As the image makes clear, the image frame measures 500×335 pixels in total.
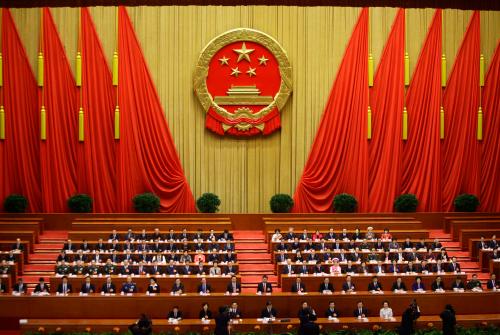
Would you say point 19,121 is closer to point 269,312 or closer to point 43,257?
point 43,257

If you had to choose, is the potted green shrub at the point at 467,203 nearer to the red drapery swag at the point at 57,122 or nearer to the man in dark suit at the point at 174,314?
the man in dark suit at the point at 174,314

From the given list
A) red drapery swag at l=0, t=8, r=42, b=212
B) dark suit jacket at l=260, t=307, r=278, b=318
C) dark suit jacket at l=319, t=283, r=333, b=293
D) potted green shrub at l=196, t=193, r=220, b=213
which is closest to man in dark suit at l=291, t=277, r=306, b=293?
dark suit jacket at l=319, t=283, r=333, b=293

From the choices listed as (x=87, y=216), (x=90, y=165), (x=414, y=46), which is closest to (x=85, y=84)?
(x=90, y=165)

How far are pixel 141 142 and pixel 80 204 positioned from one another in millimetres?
2050

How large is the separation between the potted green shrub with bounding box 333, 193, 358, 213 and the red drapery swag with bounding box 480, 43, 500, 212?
326 cm

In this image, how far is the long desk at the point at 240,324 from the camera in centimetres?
1208

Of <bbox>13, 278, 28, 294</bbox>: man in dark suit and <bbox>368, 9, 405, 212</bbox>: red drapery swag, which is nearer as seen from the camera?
<bbox>13, 278, 28, 294</bbox>: man in dark suit

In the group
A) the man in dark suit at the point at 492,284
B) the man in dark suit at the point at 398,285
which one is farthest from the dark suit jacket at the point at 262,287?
the man in dark suit at the point at 492,284

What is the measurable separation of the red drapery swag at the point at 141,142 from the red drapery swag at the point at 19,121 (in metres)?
1.99

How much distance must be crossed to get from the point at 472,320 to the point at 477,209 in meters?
6.24

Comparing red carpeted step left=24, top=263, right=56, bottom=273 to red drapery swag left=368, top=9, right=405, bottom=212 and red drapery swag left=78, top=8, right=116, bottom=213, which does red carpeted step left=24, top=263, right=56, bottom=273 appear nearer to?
red drapery swag left=78, top=8, right=116, bottom=213

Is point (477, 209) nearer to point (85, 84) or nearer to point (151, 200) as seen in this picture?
point (151, 200)

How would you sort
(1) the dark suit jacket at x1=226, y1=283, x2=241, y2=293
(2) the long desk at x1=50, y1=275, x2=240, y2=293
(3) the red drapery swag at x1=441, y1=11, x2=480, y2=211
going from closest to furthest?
(1) the dark suit jacket at x1=226, y1=283, x2=241, y2=293 < (2) the long desk at x1=50, y1=275, x2=240, y2=293 < (3) the red drapery swag at x1=441, y1=11, x2=480, y2=211

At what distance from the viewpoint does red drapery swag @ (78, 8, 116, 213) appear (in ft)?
58.4
